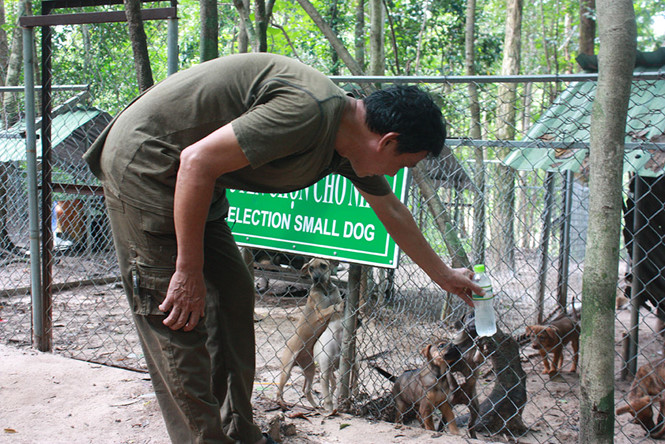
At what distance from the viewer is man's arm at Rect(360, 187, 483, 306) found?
98.7 inches

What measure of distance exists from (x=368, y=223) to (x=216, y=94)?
1.33 m

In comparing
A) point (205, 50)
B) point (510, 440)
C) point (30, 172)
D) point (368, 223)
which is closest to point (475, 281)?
point (368, 223)

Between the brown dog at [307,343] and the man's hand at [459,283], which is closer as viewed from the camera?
the man's hand at [459,283]

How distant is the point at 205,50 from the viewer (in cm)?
317

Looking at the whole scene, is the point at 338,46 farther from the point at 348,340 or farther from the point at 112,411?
the point at 112,411

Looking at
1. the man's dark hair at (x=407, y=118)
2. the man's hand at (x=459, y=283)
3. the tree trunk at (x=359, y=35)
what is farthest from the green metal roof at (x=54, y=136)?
the man's dark hair at (x=407, y=118)

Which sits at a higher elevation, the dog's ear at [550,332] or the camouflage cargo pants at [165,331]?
the camouflage cargo pants at [165,331]

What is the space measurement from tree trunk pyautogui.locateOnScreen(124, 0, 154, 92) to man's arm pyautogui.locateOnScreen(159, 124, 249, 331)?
54.7 inches

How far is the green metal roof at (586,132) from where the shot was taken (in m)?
3.45

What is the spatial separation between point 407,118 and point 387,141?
10 centimetres

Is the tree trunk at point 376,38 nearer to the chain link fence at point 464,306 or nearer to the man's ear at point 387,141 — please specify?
the chain link fence at point 464,306

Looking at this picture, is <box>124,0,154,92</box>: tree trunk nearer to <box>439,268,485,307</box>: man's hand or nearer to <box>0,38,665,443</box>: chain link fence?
<box>0,38,665,443</box>: chain link fence

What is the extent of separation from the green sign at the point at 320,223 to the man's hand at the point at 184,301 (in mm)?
1182

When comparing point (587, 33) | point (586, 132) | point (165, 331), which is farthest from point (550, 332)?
point (587, 33)
